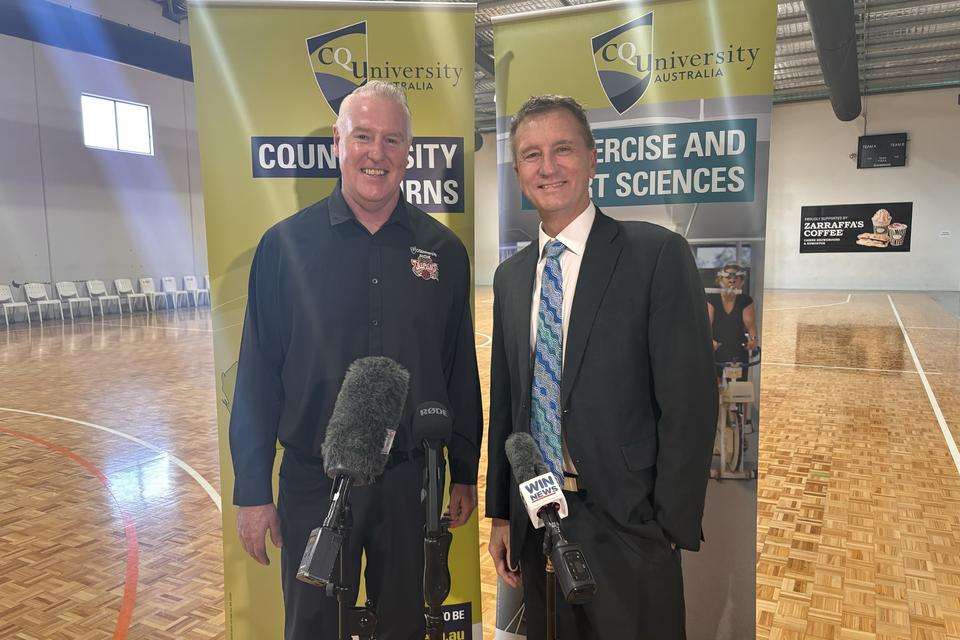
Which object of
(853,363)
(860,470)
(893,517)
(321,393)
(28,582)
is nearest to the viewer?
(321,393)

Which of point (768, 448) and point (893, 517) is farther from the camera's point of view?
point (768, 448)

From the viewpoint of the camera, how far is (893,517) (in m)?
4.75

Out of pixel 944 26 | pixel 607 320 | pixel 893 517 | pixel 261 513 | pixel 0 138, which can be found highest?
pixel 944 26

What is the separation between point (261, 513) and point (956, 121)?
Answer: 24484mm

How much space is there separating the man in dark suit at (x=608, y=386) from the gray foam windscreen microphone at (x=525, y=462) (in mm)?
441

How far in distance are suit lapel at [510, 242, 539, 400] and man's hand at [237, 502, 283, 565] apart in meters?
1.12

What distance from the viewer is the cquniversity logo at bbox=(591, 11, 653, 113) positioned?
2.51m

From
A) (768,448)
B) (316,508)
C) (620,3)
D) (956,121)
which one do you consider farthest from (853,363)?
(956,121)

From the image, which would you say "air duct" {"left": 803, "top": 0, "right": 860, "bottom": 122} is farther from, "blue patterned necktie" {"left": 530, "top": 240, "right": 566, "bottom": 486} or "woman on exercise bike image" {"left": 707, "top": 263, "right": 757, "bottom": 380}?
"blue patterned necktie" {"left": 530, "top": 240, "right": 566, "bottom": 486}

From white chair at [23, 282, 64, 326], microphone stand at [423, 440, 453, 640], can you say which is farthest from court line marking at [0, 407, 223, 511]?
white chair at [23, 282, 64, 326]

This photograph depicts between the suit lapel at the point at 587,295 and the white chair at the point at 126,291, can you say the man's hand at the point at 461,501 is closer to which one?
the suit lapel at the point at 587,295

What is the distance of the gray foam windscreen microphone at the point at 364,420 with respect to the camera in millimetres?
1352

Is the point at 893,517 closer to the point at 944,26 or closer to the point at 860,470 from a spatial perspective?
the point at 860,470

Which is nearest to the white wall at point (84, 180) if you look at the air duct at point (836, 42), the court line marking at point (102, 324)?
the court line marking at point (102, 324)
